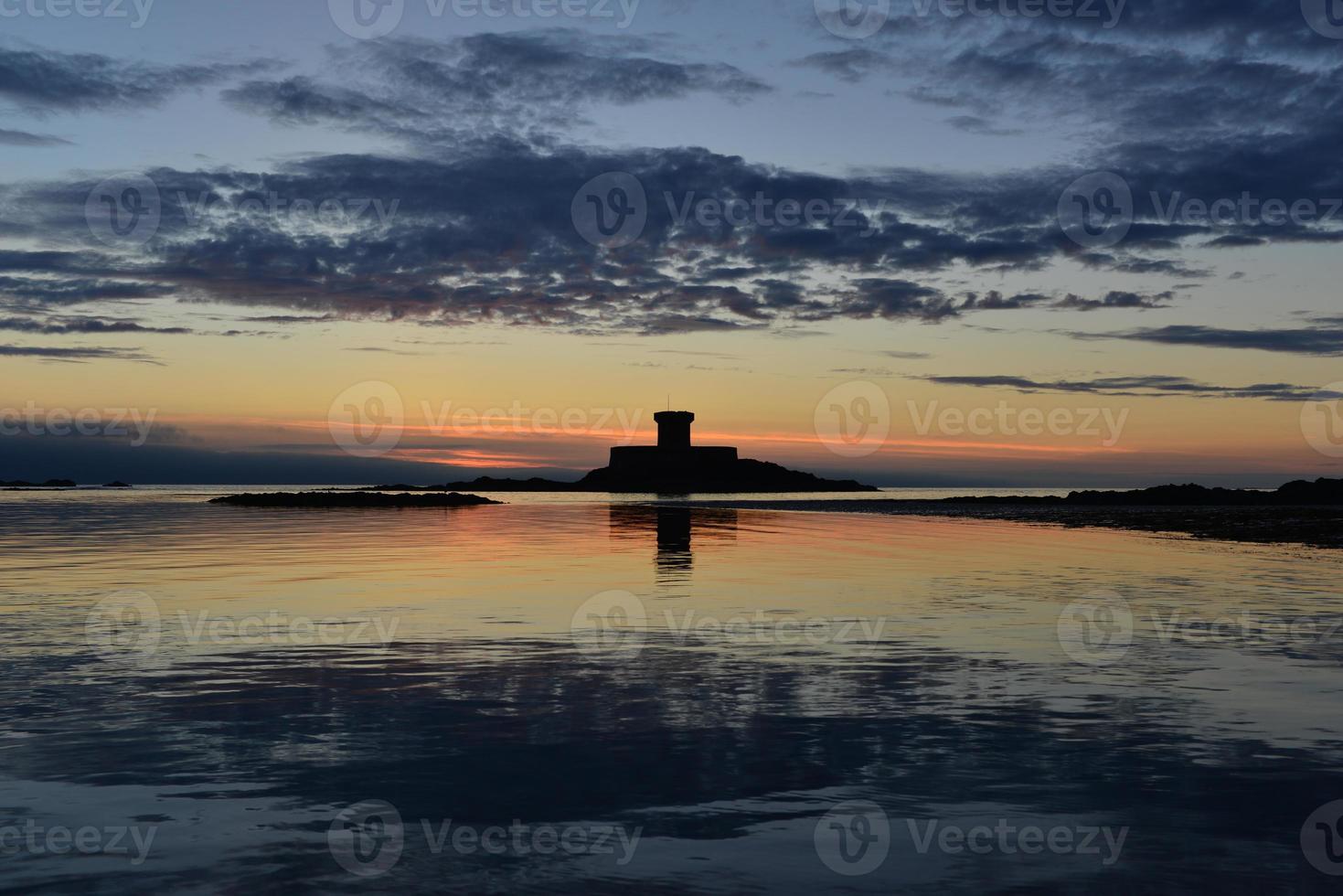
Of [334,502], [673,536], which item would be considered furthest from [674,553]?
[334,502]

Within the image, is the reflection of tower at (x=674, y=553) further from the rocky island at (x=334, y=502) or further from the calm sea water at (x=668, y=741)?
the rocky island at (x=334, y=502)

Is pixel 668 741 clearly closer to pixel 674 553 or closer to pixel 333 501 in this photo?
pixel 674 553

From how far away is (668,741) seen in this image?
11008mm

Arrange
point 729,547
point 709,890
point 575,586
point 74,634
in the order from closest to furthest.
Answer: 1. point 709,890
2. point 74,634
3. point 575,586
4. point 729,547

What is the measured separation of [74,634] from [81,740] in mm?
8340

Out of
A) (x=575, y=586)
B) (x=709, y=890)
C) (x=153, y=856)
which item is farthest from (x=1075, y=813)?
(x=575, y=586)

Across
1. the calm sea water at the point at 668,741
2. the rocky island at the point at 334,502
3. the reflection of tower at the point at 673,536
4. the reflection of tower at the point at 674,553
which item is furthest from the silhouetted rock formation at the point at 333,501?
the calm sea water at the point at 668,741

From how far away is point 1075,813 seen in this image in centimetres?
858

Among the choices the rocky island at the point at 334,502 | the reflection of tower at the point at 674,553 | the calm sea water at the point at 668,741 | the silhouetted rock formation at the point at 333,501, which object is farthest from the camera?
the silhouetted rock formation at the point at 333,501

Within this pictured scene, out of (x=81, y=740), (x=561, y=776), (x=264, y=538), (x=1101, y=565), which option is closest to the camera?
(x=561, y=776)

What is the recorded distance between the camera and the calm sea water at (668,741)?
7.57 m

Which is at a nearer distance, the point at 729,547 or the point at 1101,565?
the point at 1101,565

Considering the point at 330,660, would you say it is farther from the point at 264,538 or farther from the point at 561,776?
the point at 264,538

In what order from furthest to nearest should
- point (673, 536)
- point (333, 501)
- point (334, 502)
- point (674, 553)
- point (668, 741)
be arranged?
point (333, 501), point (334, 502), point (673, 536), point (674, 553), point (668, 741)
